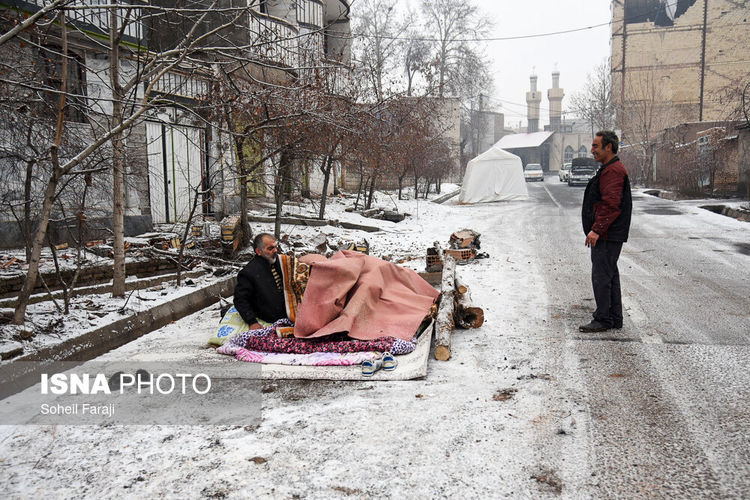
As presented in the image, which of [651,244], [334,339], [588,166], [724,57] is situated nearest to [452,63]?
[588,166]

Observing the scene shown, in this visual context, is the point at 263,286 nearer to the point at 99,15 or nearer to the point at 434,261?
the point at 434,261

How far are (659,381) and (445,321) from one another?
5.89 feet

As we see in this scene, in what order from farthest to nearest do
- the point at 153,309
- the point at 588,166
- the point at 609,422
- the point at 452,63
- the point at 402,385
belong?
the point at 452,63, the point at 588,166, the point at 153,309, the point at 402,385, the point at 609,422

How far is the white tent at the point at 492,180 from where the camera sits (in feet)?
83.7

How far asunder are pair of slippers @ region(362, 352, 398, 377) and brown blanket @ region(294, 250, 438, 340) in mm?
406

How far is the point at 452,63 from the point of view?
3962 centimetres

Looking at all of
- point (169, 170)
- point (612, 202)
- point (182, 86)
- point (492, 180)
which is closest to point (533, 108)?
point (492, 180)

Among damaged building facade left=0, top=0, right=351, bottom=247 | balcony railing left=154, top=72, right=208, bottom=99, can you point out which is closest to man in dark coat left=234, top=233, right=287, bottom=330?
damaged building facade left=0, top=0, right=351, bottom=247

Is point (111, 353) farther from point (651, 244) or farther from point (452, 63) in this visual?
point (452, 63)

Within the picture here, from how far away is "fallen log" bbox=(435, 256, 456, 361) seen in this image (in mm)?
4586

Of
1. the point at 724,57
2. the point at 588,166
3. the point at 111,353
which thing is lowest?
the point at 111,353

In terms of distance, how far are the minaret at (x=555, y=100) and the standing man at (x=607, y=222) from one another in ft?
239

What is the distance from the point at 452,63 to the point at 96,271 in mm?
35489

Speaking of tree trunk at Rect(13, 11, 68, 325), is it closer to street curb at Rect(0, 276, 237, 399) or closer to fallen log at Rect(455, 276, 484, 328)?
street curb at Rect(0, 276, 237, 399)
